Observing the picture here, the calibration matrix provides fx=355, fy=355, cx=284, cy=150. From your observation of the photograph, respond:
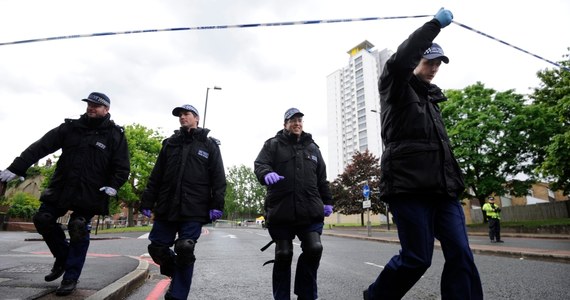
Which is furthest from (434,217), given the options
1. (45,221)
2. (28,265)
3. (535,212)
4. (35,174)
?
(35,174)

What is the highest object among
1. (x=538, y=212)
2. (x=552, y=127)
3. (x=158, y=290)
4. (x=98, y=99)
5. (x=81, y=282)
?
(x=552, y=127)

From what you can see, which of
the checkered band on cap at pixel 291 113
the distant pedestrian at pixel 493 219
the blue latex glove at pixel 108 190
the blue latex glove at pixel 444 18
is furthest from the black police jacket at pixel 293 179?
the distant pedestrian at pixel 493 219


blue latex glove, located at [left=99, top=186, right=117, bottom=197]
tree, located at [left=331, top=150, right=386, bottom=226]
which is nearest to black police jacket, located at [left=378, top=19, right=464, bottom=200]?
blue latex glove, located at [left=99, top=186, right=117, bottom=197]

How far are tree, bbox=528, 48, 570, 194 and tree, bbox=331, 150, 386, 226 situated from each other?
18312mm

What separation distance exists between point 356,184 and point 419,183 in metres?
40.0

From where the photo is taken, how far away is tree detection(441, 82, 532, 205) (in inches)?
951

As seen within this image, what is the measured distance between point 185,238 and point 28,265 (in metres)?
3.86

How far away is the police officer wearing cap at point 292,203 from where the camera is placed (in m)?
3.50

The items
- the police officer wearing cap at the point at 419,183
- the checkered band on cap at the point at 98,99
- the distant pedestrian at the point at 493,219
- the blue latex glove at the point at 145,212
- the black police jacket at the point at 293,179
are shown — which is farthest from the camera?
the distant pedestrian at the point at 493,219

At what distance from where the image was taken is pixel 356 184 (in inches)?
1640

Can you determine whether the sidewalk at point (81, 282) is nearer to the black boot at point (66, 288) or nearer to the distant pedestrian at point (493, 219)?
the black boot at point (66, 288)

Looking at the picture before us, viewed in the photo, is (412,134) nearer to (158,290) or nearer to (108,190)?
(108,190)

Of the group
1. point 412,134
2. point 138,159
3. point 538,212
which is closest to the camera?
point 412,134

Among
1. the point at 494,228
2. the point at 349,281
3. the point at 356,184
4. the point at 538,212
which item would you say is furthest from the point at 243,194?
the point at 349,281
